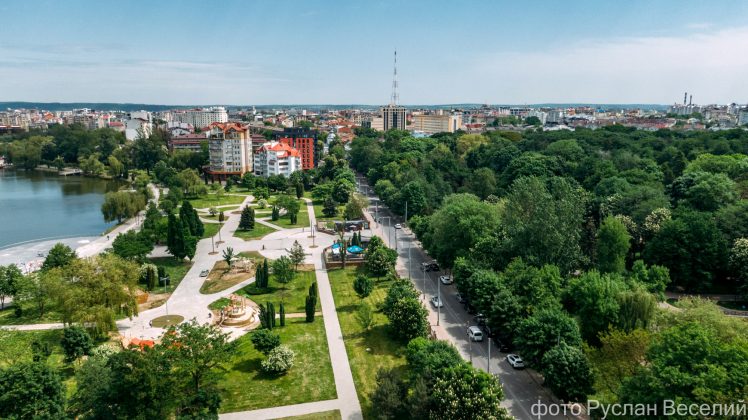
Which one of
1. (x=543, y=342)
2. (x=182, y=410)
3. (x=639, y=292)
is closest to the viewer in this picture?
(x=182, y=410)

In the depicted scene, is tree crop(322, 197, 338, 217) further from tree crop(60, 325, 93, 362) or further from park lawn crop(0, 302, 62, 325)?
tree crop(60, 325, 93, 362)

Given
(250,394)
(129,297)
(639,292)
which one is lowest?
(250,394)

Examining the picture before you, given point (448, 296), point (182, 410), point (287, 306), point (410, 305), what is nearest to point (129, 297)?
point (287, 306)

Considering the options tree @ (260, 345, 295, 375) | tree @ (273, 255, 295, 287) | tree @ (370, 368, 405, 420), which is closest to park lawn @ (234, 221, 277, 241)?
tree @ (273, 255, 295, 287)

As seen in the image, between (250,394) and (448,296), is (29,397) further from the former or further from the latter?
(448,296)

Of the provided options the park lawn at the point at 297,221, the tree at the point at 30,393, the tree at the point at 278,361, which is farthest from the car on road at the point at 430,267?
the tree at the point at 30,393

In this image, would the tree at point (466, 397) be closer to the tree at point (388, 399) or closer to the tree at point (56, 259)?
the tree at point (388, 399)

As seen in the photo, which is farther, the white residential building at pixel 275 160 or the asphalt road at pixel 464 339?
the white residential building at pixel 275 160
